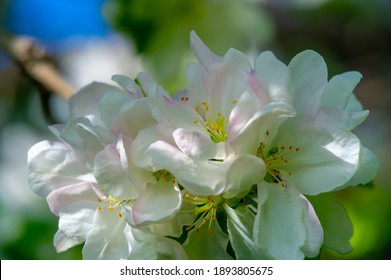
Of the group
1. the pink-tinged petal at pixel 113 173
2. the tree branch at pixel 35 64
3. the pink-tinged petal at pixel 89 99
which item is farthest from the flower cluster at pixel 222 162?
the tree branch at pixel 35 64

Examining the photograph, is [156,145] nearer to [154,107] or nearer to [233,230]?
[154,107]

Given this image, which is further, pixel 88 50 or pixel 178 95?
pixel 88 50

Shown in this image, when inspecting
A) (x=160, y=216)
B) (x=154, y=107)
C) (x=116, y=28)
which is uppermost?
(x=154, y=107)

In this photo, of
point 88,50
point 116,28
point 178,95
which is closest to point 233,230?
point 178,95

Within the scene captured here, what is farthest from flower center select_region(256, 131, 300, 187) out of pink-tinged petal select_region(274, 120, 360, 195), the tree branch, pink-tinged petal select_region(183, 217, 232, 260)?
the tree branch

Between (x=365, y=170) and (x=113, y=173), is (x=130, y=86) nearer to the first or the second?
(x=113, y=173)

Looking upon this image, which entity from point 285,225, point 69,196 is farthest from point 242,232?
point 69,196
